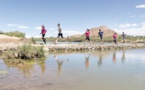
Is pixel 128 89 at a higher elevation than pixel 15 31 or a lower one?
lower

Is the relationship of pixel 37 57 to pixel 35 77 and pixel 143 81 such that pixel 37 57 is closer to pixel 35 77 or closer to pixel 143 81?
pixel 35 77

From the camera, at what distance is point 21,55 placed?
1705 centimetres

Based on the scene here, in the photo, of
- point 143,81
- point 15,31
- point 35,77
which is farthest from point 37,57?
point 15,31

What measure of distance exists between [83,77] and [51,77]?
56.2 inches

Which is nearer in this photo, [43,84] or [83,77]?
[43,84]

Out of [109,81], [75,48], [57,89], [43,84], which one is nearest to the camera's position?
[57,89]

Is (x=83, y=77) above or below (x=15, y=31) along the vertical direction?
below

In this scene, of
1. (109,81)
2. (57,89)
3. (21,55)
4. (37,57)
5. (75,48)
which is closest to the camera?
(57,89)

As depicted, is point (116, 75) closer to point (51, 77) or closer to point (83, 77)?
point (83, 77)

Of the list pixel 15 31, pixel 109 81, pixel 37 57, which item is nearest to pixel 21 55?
pixel 37 57

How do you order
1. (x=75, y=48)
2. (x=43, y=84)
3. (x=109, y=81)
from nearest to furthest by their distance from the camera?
(x=43, y=84), (x=109, y=81), (x=75, y=48)

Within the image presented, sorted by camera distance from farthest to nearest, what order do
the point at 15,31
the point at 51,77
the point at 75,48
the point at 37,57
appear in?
1. the point at 15,31
2. the point at 75,48
3. the point at 37,57
4. the point at 51,77

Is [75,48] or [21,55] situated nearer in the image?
[21,55]

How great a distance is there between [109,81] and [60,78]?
2135 millimetres
